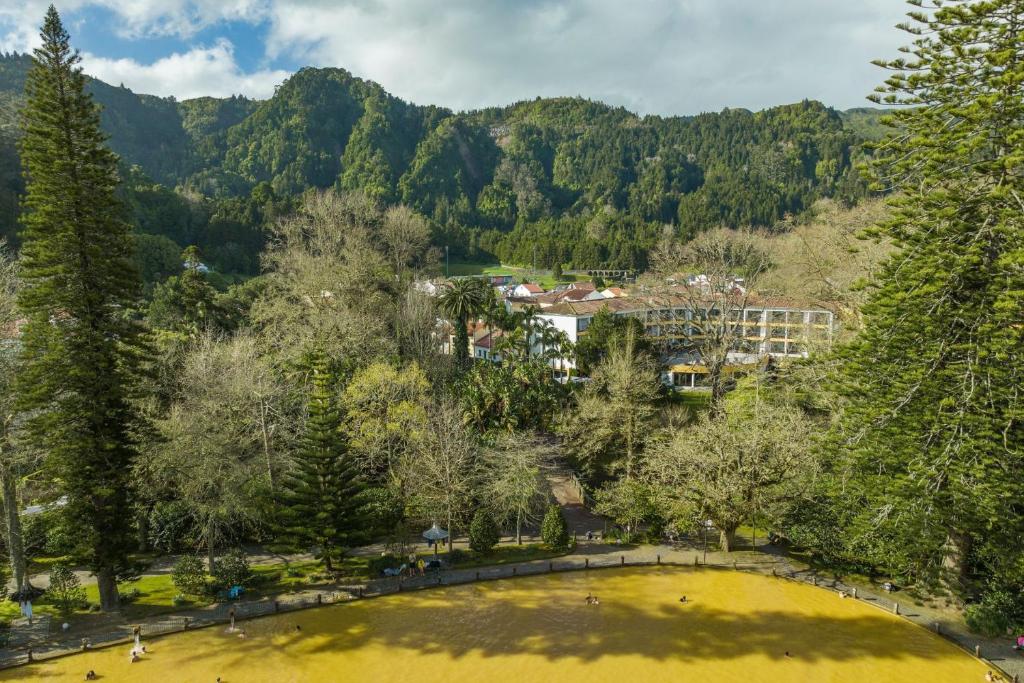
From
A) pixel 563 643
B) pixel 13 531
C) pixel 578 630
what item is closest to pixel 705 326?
pixel 578 630

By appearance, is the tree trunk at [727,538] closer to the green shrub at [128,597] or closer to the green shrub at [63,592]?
the green shrub at [128,597]

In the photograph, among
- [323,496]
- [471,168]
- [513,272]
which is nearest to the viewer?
[323,496]

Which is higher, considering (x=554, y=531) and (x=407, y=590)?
(x=554, y=531)

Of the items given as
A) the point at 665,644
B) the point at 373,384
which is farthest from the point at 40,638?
the point at 665,644

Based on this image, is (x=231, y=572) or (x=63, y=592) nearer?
(x=63, y=592)

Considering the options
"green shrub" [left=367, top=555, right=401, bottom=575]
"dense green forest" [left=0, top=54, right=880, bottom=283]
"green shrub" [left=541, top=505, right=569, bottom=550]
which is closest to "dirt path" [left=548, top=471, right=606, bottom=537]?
"green shrub" [left=541, top=505, right=569, bottom=550]

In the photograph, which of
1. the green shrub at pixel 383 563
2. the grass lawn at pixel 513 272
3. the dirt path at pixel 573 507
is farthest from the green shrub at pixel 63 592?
the grass lawn at pixel 513 272

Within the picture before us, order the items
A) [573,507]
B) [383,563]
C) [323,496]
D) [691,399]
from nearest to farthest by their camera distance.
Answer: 1. [323,496]
2. [383,563]
3. [573,507]
4. [691,399]

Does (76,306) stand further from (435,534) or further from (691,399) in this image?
(691,399)
